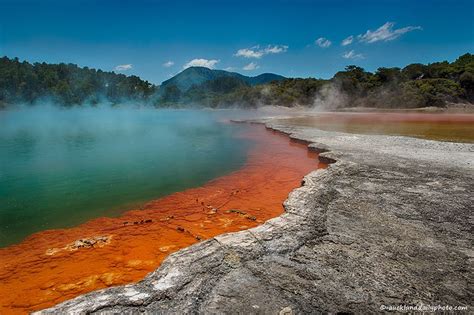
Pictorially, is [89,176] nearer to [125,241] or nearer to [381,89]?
[125,241]

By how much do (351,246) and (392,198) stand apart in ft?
6.97

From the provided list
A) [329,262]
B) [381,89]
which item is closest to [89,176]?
[329,262]

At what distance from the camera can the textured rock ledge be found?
273 centimetres

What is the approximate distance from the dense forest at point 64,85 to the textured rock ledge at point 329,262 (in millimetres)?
70670

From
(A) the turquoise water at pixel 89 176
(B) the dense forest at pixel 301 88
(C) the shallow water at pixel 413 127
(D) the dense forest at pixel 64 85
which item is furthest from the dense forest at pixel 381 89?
(A) the turquoise water at pixel 89 176

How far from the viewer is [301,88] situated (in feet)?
202

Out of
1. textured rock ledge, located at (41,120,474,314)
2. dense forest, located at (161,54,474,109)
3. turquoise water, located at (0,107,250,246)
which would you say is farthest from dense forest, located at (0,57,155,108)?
textured rock ledge, located at (41,120,474,314)

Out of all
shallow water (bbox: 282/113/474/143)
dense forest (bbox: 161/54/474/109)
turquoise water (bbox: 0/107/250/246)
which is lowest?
turquoise water (bbox: 0/107/250/246)

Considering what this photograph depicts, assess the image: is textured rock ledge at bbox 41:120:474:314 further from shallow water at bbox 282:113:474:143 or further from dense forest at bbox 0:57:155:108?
dense forest at bbox 0:57:155:108

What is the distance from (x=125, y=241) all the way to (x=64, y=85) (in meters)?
77.0

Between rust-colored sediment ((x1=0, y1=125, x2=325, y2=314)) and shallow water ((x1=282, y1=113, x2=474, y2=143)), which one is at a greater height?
shallow water ((x1=282, y1=113, x2=474, y2=143))

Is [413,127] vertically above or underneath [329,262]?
above

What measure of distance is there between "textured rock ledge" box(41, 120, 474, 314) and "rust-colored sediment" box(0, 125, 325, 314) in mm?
1027

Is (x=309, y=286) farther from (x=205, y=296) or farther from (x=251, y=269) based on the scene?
(x=205, y=296)
